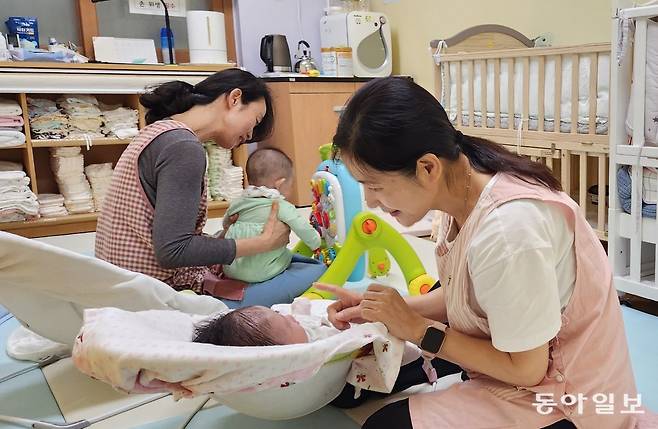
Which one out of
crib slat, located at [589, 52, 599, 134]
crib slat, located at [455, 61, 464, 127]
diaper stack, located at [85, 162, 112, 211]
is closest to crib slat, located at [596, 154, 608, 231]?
crib slat, located at [589, 52, 599, 134]

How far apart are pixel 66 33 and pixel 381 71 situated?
2.14 m

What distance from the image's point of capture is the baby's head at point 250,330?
1197 millimetres

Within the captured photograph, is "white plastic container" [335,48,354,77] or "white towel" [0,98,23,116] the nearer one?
"white towel" [0,98,23,116]

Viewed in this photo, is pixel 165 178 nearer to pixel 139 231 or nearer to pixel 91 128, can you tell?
pixel 139 231

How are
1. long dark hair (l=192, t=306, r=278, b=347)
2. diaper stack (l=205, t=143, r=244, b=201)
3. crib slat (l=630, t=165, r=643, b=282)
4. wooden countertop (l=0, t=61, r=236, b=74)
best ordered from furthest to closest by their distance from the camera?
diaper stack (l=205, t=143, r=244, b=201), wooden countertop (l=0, t=61, r=236, b=74), crib slat (l=630, t=165, r=643, b=282), long dark hair (l=192, t=306, r=278, b=347)

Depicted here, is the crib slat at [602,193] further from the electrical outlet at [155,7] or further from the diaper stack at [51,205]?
the electrical outlet at [155,7]

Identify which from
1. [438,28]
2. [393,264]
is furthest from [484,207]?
[438,28]

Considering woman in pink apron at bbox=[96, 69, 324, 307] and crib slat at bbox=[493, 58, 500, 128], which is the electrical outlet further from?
woman in pink apron at bbox=[96, 69, 324, 307]

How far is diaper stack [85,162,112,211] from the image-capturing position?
3.55 meters

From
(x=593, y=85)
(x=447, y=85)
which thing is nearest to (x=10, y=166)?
(x=447, y=85)

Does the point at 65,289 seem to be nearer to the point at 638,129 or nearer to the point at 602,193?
the point at 638,129

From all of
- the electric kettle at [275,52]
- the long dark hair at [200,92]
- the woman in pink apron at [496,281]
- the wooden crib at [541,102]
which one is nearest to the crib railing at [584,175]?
the wooden crib at [541,102]

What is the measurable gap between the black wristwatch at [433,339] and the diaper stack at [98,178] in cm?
296

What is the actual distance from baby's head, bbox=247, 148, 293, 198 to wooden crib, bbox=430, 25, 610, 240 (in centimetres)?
114
